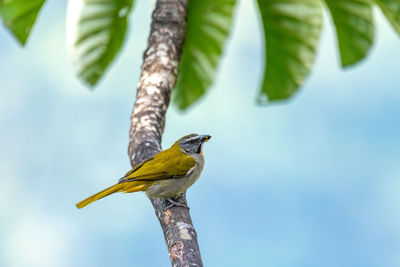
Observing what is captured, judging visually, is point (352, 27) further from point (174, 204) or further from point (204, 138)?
point (174, 204)

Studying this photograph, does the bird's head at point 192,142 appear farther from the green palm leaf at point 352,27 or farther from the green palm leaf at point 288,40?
the green palm leaf at point 352,27

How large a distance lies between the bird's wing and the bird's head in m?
0.34

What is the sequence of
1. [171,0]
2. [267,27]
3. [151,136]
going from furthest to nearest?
[267,27] → [171,0] → [151,136]

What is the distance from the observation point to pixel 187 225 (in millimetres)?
3527

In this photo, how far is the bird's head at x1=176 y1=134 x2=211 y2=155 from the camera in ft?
15.3

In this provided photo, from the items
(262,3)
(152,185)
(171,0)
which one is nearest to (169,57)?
(171,0)

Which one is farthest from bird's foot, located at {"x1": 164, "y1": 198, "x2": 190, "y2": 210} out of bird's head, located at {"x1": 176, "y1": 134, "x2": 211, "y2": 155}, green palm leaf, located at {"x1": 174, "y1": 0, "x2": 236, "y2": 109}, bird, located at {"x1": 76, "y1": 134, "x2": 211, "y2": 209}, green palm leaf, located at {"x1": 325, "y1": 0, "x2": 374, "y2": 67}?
green palm leaf, located at {"x1": 325, "y1": 0, "x2": 374, "y2": 67}

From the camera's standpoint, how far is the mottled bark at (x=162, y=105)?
332 cm

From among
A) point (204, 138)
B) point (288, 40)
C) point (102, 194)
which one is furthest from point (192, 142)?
point (288, 40)

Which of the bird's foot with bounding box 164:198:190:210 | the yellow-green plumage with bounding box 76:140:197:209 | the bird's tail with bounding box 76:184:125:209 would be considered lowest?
the bird's foot with bounding box 164:198:190:210

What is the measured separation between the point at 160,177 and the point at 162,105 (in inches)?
40.3

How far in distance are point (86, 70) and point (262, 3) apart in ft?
8.64

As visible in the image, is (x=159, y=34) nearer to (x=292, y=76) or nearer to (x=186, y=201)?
(x=186, y=201)

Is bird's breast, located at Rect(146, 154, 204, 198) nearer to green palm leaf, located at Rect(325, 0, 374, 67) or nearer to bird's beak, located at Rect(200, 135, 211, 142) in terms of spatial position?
bird's beak, located at Rect(200, 135, 211, 142)
